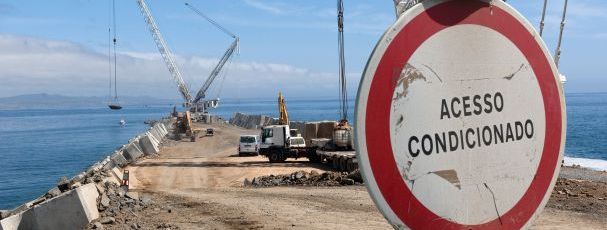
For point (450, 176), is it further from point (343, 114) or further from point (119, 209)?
point (343, 114)

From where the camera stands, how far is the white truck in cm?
3941

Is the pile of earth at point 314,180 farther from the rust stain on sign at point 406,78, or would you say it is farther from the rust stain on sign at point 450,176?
the rust stain on sign at point 406,78

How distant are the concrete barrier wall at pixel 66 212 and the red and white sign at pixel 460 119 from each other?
13587mm

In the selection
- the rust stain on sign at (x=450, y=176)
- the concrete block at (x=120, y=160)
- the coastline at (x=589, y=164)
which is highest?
the rust stain on sign at (x=450, y=176)

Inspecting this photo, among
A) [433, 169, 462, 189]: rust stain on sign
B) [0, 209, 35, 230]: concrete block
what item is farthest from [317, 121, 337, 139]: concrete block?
[433, 169, 462, 189]: rust stain on sign

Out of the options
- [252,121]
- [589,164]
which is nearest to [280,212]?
[589,164]

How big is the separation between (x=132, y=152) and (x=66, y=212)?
32.5 m

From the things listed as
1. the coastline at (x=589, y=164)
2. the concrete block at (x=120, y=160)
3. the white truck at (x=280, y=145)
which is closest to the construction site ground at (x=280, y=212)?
the white truck at (x=280, y=145)

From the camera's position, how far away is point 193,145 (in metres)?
58.4

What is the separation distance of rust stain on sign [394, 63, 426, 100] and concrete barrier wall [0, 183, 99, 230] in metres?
13.7

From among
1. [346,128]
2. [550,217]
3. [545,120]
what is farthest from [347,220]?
[346,128]

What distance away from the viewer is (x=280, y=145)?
131 feet

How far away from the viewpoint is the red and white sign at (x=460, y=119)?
218 cm

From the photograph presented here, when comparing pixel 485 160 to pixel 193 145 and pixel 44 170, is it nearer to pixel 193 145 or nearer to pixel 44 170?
pixel 193 145
